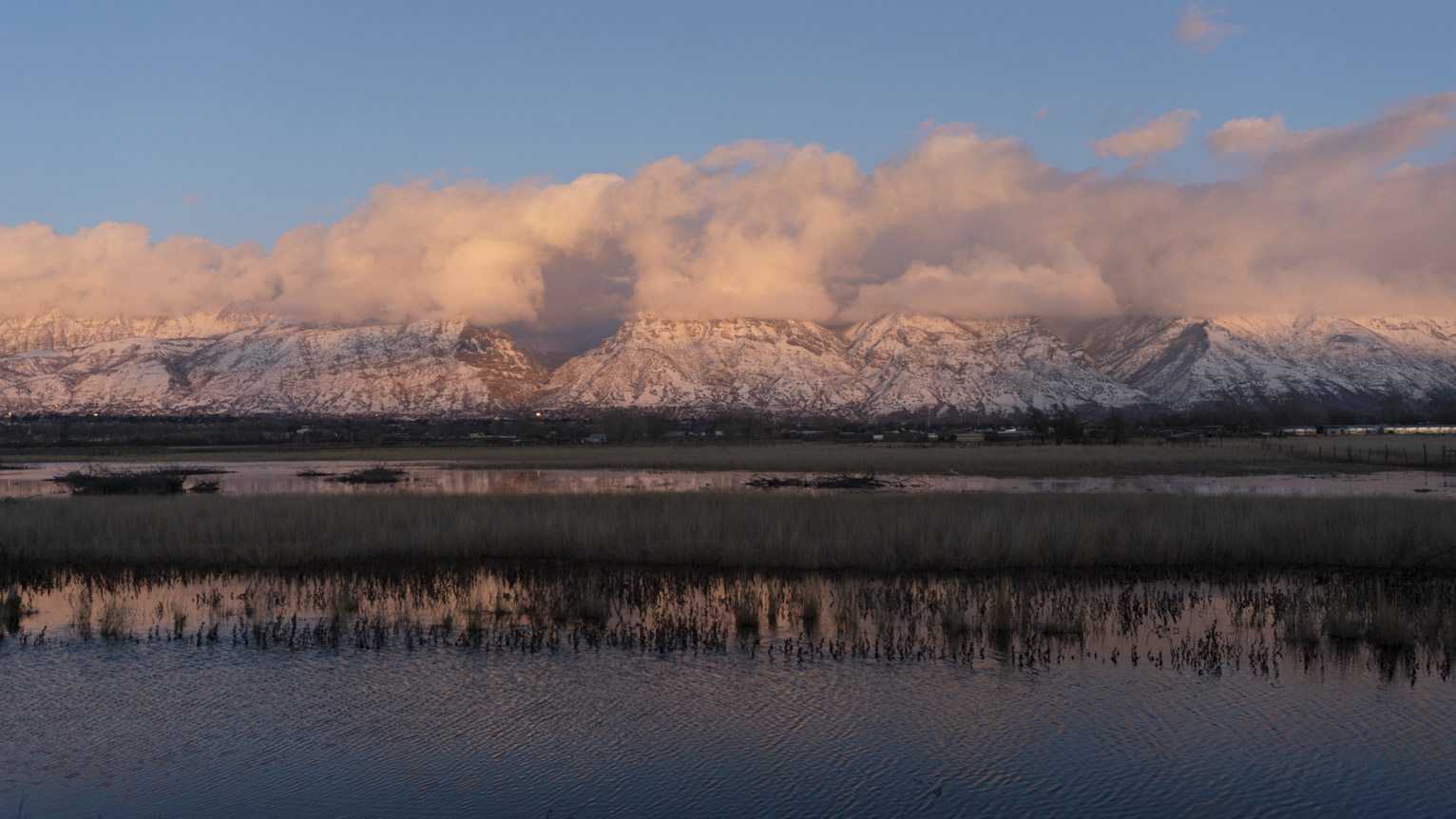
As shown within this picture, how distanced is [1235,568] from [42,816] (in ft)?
76.1

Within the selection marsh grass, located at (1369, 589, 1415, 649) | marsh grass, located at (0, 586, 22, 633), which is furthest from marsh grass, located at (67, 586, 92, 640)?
marsh grass, located at (1369, 589, 1415, 649)

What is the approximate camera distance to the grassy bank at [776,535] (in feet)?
76.8

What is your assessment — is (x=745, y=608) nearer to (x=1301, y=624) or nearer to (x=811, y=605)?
(x=811, y=605)

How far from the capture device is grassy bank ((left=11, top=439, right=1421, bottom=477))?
5988 cm

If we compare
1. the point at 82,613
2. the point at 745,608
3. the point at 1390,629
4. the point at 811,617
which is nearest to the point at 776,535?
the point at 811,617

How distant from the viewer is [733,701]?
1269 cm

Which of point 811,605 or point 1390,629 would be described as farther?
point 811,605

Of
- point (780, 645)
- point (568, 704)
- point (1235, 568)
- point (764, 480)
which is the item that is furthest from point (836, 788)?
point (764, 480)

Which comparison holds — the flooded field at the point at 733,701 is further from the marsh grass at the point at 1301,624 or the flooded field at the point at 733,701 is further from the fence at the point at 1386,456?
the fence at the point at 1386,456

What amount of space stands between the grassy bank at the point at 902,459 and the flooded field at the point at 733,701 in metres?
41.1

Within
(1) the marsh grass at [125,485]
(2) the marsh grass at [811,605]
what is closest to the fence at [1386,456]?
(2) the marsh grass at [811,605]

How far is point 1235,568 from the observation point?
22.8 m

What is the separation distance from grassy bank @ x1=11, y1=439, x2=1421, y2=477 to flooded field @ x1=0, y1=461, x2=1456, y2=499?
4325mm

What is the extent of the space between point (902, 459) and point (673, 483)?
2589 cm
